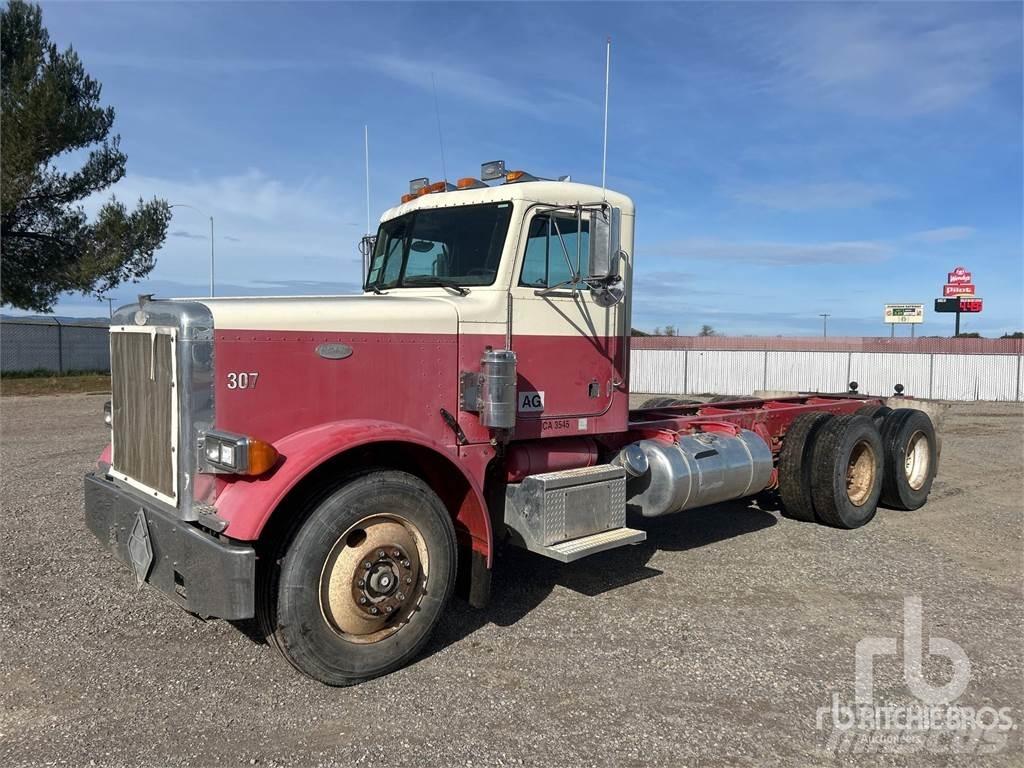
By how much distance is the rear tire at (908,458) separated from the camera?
8141 mm

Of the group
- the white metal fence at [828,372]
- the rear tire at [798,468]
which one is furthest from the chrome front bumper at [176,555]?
the white metal fence at [828,372]

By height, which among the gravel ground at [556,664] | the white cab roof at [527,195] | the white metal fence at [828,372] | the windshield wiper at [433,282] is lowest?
the gravel ground at [556,664]

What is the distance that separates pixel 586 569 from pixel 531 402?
5.58 feet

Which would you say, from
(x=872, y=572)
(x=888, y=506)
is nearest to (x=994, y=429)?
(x=888, y=506)

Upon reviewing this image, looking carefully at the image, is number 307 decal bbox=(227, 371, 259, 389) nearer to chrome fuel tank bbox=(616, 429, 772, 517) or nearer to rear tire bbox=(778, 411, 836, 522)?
chrome fuel tank bbox=(616, 429, 772, 517)

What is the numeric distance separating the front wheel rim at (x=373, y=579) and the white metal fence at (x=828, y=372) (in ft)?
80.0

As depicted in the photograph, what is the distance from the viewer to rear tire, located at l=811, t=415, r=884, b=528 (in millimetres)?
7211

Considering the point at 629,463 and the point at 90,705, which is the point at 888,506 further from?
the point at 90,705

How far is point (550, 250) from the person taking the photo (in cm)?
510

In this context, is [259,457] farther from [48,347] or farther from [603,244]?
[48,347]

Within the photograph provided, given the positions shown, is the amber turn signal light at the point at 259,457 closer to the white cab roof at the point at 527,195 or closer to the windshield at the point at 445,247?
the windshield at the point at 445,247

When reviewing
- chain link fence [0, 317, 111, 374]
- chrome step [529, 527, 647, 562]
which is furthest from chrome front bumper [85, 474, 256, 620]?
chain link fence [0, 317, 111, 374]

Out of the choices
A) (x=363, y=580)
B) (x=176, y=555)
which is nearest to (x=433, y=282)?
(x=363, y=580)

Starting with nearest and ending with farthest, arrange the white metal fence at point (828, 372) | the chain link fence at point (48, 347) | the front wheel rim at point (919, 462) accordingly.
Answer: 1. the front wheel rim at point (919, 462)
2. the white metal fence at point (828, 372)
3. the chain link fence at point (48, 347)
